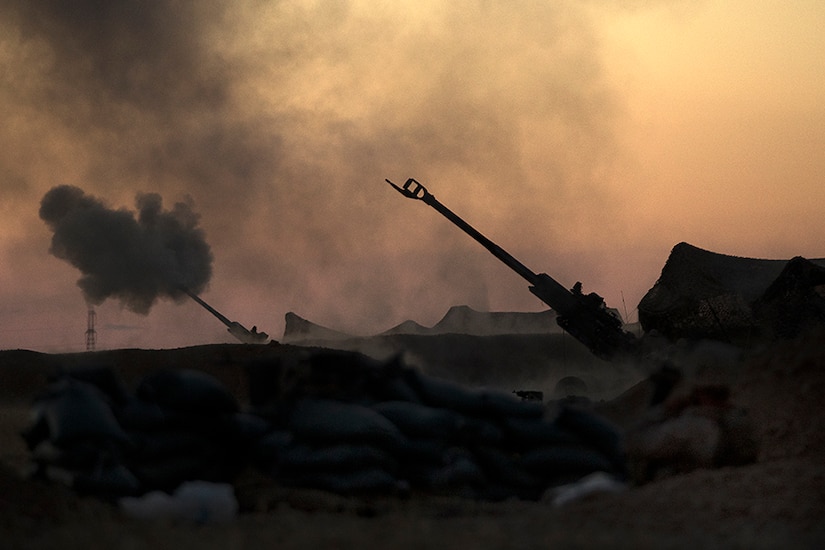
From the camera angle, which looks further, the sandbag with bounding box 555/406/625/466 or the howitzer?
the howitzer

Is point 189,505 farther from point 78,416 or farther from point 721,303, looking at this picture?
point 721,303

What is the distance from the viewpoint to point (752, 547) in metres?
4.86

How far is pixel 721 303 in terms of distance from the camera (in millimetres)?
19297

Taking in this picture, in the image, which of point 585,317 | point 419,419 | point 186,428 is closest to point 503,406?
point 419,419

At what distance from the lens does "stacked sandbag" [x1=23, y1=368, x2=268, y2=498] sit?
6.59 m

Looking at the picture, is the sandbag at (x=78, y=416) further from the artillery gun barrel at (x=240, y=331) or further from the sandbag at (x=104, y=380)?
the artillery gun barrel at (x=240, y=331)

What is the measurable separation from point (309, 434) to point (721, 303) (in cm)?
1400

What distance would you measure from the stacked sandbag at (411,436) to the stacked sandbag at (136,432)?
0.30m

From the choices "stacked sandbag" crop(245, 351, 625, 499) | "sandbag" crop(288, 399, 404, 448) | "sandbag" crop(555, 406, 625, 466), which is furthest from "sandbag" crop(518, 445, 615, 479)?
"sandbag" crop(288, 399, 404, 448)

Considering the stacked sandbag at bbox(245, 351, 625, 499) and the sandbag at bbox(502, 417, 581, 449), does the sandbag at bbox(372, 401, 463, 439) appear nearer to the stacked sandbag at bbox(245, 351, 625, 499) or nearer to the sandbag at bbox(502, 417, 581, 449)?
the stacked sandbag at bbox(245, 351, 625, 499)

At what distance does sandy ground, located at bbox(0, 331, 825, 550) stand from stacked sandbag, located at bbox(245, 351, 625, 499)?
243 millimetres

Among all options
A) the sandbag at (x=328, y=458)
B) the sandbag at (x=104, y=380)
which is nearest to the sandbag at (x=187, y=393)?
the sandbag at (x=104, y=380)

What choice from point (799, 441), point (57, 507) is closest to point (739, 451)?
point (799, 441)

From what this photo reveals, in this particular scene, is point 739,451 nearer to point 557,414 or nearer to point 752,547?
point 557,414
